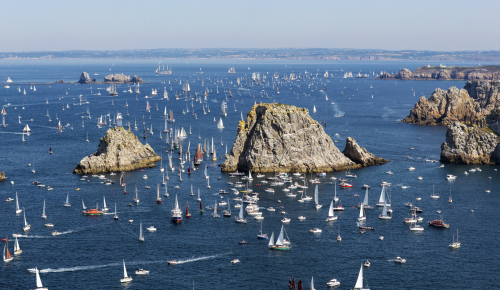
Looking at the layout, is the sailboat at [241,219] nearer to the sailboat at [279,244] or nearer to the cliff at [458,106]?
the sailboat at [279,244]

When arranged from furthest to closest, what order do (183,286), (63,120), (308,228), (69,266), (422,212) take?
(63,120)
(422,212)
(308,228)
(69,266)
(183,286)

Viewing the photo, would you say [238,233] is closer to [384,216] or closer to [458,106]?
[384,216]

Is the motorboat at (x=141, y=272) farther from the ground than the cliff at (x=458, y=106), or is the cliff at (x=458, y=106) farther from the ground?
the cliff at (x=458, y=106)

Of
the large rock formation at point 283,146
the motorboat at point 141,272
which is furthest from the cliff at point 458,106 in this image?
the motorboat at point 141,272

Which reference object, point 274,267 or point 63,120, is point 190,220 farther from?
point 63,120

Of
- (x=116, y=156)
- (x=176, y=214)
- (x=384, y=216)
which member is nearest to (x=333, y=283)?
(x=384, y=216)

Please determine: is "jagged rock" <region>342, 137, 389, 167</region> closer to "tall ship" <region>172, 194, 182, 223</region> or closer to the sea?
the sea

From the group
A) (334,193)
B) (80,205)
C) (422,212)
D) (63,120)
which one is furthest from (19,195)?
(63,120)
